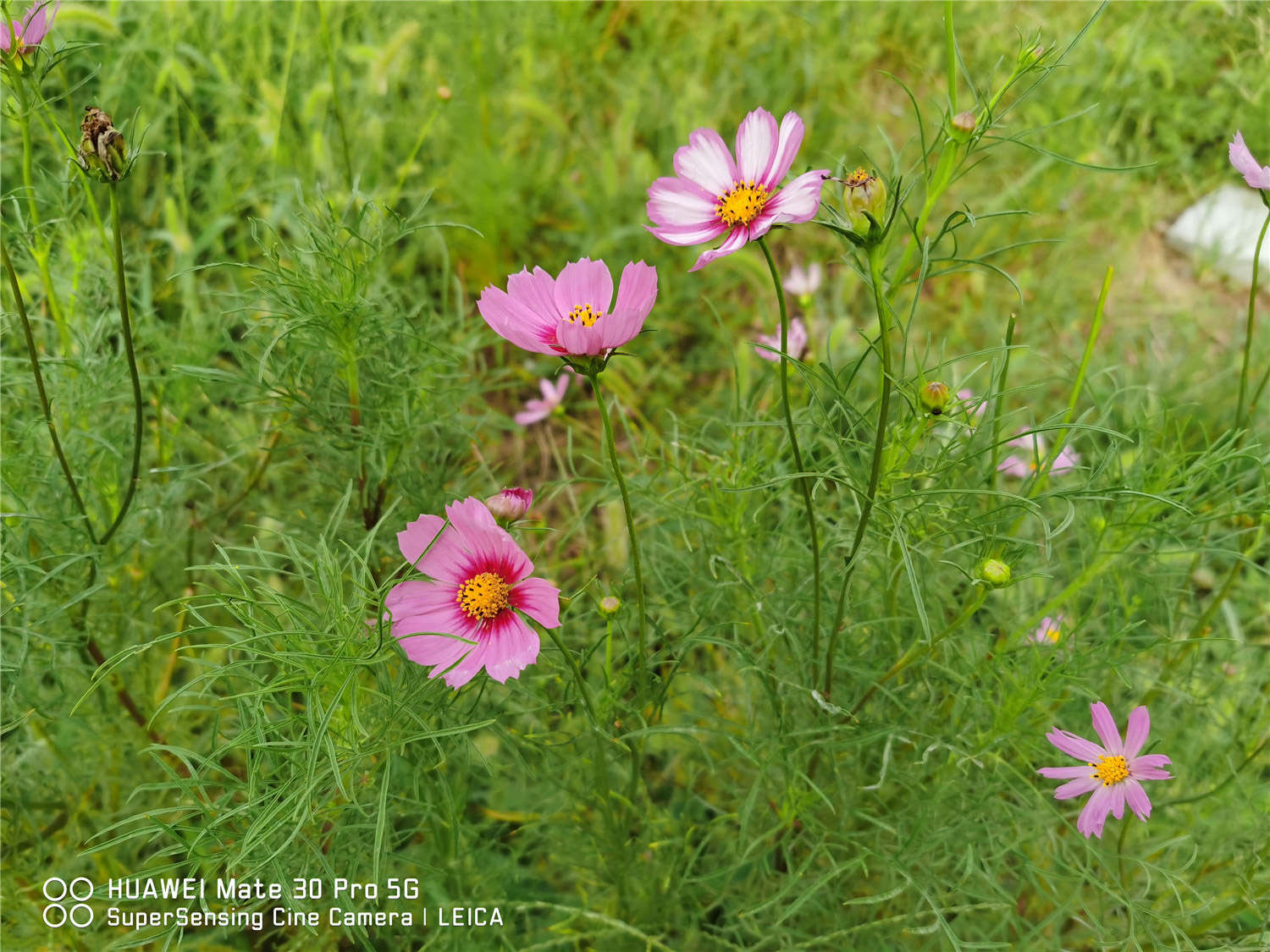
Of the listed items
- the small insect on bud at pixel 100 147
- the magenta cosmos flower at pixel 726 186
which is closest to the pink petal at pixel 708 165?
the magenta cosmos flower at pixel 726 186

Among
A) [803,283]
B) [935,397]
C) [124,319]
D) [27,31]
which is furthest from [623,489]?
[803,283]

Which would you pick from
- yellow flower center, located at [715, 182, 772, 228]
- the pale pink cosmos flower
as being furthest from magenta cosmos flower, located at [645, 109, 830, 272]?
the pale pink cosmos flower

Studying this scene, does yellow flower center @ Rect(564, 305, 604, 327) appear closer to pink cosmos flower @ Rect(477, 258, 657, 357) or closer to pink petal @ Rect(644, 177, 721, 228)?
pink cosmos flower @ Rect(477, 258, 657, 357)

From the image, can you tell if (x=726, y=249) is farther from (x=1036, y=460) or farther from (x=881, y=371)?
(x=1036, y=460)

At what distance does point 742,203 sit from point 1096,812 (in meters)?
0.60

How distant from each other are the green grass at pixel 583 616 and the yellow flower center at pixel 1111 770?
6 cm

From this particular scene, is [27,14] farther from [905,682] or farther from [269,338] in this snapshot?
[905,682]

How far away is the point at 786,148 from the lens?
76 centimetres

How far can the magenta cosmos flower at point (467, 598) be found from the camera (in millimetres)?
749

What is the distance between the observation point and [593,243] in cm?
176

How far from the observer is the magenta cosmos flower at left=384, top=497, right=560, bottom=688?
749mm

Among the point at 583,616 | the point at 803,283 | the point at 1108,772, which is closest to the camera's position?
the point at 1108,772

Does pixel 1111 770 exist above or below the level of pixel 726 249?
below

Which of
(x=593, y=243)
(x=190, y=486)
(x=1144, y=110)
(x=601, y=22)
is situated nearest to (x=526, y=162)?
(x=593, y=243)
